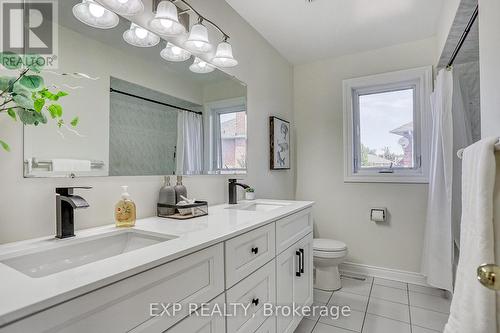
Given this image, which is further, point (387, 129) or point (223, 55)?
point (387, 129)

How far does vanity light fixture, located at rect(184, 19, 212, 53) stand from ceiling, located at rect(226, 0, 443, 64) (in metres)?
0.66

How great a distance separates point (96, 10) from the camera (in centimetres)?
119

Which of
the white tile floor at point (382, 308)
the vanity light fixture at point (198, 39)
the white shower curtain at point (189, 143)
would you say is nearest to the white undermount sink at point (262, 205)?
the white shower curtain at point (189, 143)

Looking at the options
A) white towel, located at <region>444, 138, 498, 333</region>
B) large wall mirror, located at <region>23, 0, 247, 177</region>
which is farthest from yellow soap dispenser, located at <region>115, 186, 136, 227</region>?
white towel, located at <region>444, 138, 498, 333</region>

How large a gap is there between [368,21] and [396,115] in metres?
1.00

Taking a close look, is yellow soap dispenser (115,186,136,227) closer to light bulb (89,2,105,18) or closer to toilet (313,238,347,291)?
light bulb (89,2,105,18)

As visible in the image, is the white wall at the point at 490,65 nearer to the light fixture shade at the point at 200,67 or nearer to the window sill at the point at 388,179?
the light fixture shade at the point at 200,67

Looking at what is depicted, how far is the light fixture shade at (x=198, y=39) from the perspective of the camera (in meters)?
1.61

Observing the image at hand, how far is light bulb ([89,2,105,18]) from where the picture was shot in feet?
3.85

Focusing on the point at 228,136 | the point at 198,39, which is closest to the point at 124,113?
the point at 198,39

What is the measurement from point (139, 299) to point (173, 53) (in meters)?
1.35

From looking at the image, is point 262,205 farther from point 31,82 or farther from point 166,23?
point 31,82

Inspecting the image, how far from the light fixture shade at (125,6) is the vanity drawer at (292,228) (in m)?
1.27

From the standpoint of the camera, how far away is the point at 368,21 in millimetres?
2363
